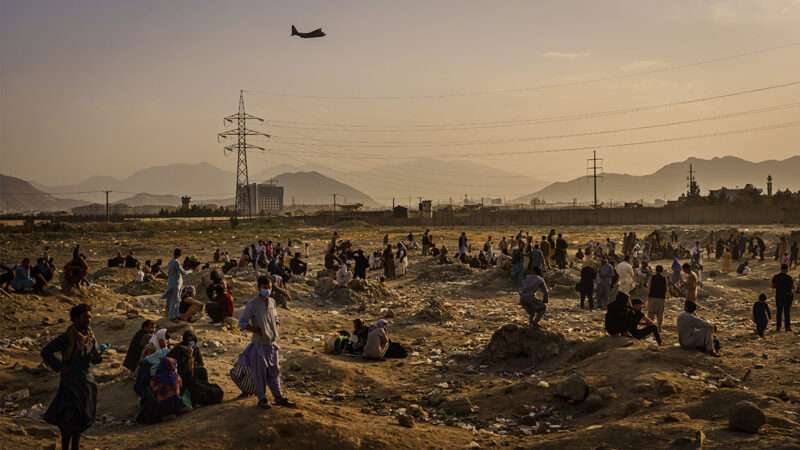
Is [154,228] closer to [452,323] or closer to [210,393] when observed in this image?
[452,323]

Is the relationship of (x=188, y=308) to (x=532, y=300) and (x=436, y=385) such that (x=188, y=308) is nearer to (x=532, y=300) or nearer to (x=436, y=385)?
(x=436, y=385)

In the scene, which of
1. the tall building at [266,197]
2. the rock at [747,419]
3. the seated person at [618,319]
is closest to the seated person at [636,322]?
the seated person at [618,319]

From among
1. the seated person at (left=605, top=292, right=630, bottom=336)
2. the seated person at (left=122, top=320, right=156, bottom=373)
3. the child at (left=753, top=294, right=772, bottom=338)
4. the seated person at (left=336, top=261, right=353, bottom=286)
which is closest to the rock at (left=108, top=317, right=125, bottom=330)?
the seated person at (left=122, top=320, right=156, bottom=373)

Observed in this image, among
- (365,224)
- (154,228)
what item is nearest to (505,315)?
(154,228)

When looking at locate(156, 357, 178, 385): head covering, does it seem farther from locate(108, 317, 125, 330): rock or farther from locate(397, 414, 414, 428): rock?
locate(108, 317, 125, 330): rock

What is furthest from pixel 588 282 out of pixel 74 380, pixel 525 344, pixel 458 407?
pixel 74 380

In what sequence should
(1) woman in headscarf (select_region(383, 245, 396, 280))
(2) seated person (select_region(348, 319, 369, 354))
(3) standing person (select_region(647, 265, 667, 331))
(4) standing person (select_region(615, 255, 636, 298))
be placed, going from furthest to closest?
(1) woman in headscarf (select_region(383, 245, 396, 280)), (4) standing person (select_region(615, 255, 636, 298)), (3) standing person (select_region(647, 265, 667, 331)), (2) seated person (select_region(348, 319, 369, 354))

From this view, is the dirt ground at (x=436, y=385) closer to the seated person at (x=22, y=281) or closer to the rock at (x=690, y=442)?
the rock at (x=690, y=442)
